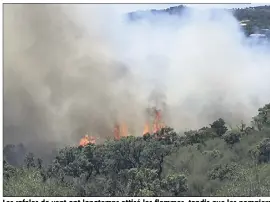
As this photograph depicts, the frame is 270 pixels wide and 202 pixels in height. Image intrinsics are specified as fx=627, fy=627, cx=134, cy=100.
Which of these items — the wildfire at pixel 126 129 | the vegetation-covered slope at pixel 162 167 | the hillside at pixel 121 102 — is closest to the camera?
the vegetation-covered slope at pixel 162 167

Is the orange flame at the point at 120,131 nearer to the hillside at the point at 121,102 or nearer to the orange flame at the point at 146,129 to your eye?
the hillside at the point at 121,102

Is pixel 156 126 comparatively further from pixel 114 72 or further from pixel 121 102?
pixel 114 72

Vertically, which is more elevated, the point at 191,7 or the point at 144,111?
the point at 191,7

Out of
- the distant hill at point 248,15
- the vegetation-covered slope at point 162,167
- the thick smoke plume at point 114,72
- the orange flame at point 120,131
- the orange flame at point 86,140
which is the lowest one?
the vegetation-covered slope at point 162,167

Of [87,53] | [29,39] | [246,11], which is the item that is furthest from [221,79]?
[29,39]

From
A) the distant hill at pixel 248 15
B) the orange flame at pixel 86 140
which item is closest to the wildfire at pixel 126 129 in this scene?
the orange flame at pixel 86 140

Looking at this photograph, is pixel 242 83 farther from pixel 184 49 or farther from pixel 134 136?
pixel 134 136
